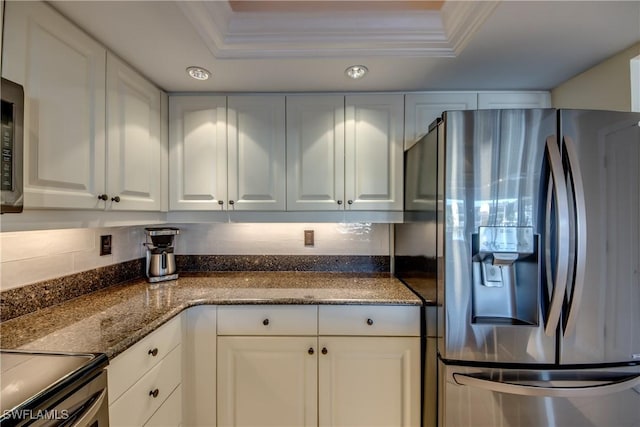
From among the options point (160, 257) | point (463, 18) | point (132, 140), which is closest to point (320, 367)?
point (160, 257)

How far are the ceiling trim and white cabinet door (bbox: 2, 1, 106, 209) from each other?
0.52m

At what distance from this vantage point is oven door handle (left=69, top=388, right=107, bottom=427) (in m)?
0.78

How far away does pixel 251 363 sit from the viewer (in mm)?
1458

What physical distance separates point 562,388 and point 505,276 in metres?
0.50

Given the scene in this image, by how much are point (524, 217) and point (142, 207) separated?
1873 millimetres

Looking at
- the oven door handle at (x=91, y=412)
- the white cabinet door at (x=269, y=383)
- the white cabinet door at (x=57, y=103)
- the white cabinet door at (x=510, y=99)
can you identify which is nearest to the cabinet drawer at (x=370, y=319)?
the white cabinet door at (x=269, y=383)

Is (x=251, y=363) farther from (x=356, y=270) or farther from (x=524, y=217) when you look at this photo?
(x=524, y=217)

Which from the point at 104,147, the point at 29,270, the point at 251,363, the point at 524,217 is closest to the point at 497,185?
the point at 524,217

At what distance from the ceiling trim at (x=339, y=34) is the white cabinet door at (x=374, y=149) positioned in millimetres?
392

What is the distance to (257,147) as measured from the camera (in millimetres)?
1771

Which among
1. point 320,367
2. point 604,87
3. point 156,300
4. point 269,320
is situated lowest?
point 320,367

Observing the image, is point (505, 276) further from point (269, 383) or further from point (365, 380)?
point (269, 383)

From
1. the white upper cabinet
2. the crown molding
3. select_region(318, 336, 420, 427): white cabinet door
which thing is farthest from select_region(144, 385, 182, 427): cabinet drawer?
the crown molding

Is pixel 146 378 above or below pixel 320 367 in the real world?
above
